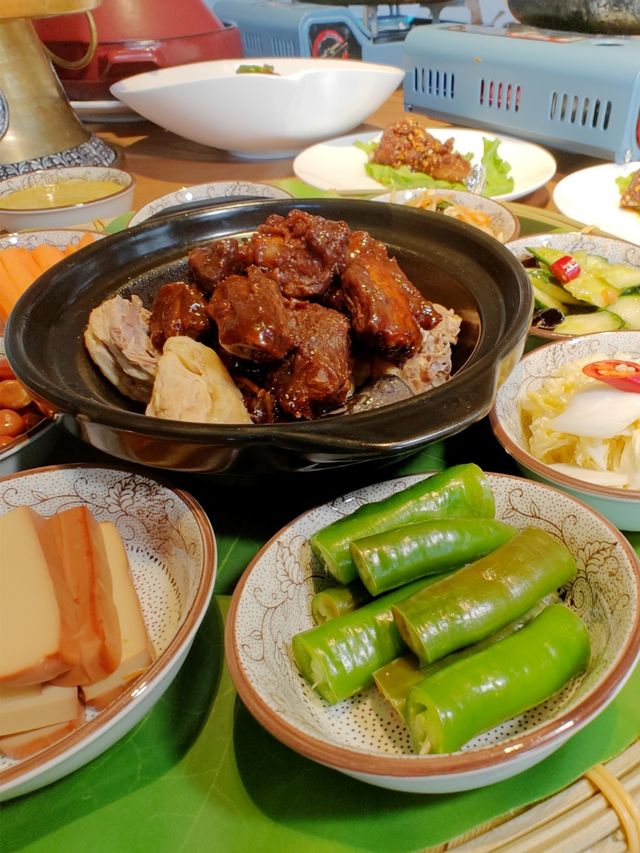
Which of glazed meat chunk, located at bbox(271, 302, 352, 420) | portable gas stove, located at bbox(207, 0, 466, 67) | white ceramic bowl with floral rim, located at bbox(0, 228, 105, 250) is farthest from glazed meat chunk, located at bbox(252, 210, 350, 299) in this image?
portable gas stove, located at bbox(207, 0, 466, 67)

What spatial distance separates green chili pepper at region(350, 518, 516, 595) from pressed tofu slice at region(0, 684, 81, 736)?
0.49m

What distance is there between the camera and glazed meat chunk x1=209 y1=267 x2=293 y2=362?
4.28ft

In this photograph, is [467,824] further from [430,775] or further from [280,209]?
[280,209]

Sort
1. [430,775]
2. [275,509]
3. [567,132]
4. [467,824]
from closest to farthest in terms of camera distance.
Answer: [430,775] → [467,824] → [275,509] → [567,132]

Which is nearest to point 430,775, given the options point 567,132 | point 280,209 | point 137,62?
point 280,209

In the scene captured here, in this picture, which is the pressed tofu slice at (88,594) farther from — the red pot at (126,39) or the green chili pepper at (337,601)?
the red pot at (126,39)

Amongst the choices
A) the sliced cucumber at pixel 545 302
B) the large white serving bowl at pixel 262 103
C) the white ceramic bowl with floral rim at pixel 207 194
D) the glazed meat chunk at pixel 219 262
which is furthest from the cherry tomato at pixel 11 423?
the large white serving bowl at pixel 262 103

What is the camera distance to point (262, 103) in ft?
10.7

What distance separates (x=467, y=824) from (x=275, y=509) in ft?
2.36

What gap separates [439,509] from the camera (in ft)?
3.85

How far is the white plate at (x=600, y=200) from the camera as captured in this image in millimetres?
2631

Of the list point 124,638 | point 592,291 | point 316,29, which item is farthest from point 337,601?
point 316,29

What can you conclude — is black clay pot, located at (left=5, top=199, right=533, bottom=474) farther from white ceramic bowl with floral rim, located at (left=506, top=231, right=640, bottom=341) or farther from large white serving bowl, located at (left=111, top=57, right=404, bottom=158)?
large white serving bowl, located at (left=111, top=57, right=404, bottom=158)

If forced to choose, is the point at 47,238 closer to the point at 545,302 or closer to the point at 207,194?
the point at 207,194
